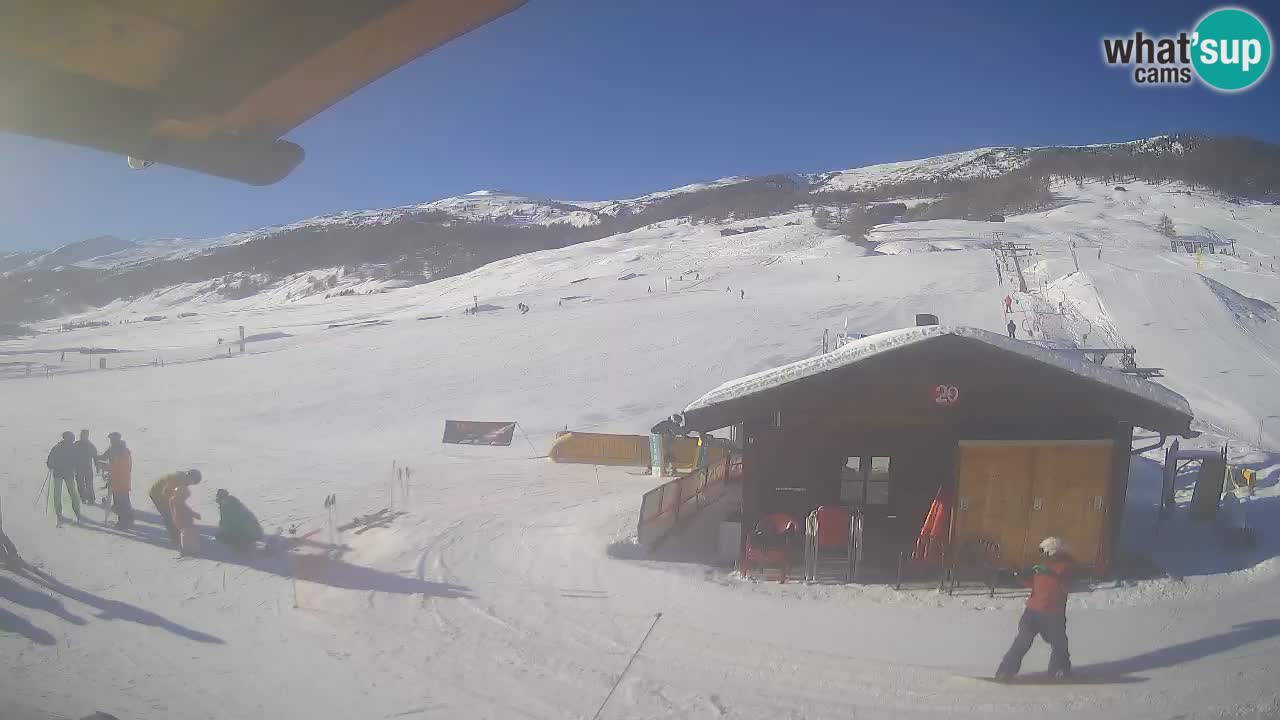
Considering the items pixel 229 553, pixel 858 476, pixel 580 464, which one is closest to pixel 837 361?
pixel 858 476

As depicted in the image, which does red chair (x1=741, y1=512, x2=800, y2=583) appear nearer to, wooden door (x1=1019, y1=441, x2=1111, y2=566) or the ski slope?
the ski slope

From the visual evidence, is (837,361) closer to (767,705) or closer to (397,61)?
(767,705)

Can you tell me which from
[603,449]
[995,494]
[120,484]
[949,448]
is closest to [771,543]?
[949,448]

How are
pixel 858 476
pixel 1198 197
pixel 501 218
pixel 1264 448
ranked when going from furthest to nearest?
pixel 501 218
pixel 1198 197
pixel 1264 448
pixel 858 476

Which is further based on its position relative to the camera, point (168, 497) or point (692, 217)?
point (692, 217)

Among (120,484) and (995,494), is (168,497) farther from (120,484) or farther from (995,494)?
(995,494)

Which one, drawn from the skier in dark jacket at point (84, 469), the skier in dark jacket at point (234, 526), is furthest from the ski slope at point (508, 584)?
the skier in dark jacket at point (234, 526)

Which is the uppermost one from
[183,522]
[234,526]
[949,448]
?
[949,448]

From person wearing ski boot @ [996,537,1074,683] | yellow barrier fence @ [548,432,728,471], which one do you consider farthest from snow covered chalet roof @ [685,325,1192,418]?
yellow barrier fence @ [548,432,728,471]
